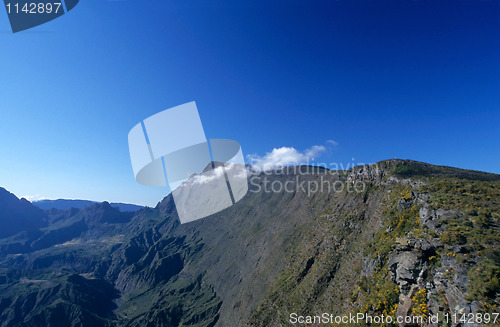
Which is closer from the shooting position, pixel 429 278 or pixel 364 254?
pixel 429 278

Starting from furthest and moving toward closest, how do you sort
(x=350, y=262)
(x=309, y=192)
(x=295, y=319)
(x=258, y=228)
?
(x=258, y=228) < (x=309, y=192) < (x=295, y=319) < (x=350, y=262)

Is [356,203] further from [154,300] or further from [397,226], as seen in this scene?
[154,300]

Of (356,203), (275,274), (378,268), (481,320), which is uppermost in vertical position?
(356,203)

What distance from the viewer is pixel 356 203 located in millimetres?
66750

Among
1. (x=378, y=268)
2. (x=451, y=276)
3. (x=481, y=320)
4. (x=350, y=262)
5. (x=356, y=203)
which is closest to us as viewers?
(x=481, y=320)

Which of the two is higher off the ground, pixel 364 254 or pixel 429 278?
pixel 429 278

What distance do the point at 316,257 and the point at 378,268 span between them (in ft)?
104

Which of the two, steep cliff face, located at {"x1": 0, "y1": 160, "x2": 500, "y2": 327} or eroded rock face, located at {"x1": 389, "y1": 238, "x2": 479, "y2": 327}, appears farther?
steep cliff face, located at {"x1": 0, "y1": 160, "x2": 500, "y2": 327}

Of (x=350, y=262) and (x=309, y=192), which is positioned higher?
(x=309, y=192)

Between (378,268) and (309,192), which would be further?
(309,192)

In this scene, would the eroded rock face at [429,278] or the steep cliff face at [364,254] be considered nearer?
the eroded rock face at [429,278]

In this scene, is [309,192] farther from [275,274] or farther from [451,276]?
[451,276]

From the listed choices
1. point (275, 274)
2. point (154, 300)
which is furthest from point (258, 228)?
point (154, 300)

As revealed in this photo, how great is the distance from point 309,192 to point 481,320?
104m
